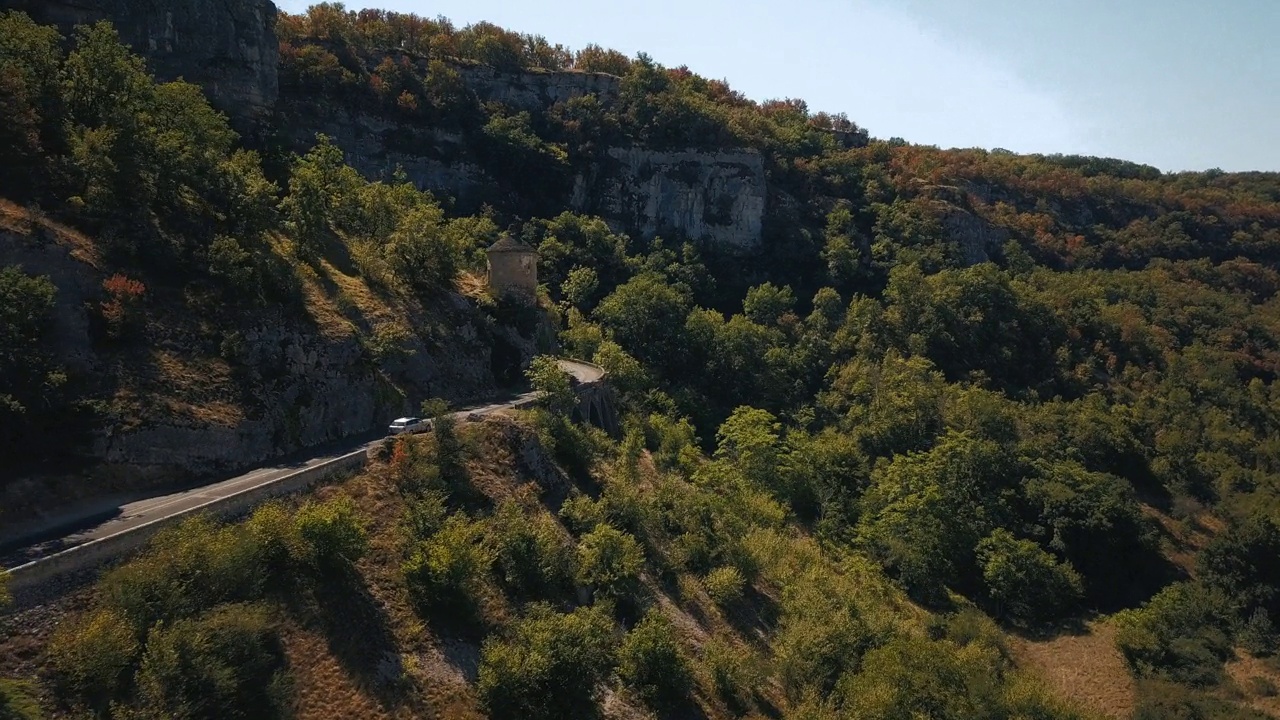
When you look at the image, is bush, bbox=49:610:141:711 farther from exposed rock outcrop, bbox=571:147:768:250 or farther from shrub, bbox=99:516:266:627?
exposed rock outcrop, bbox=571:147:768:250

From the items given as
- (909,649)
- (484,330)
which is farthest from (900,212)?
(909,649)

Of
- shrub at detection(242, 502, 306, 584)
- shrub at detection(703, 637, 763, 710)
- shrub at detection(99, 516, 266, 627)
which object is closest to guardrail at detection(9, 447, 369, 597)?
shrub at detection(99, 516, 266, 627)

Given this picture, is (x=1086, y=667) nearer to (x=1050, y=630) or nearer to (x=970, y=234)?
(x=1050, y=630)

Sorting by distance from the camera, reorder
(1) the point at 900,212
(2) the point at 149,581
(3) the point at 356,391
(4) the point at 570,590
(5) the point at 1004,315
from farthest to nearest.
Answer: (1) the point at 900,212, (5) the point at 1004,315, (3) the point at 356,391, (4) the point at 570,590, (2) the point at 149,581

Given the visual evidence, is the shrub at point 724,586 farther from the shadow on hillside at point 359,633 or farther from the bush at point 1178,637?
the bush at point 1178,637

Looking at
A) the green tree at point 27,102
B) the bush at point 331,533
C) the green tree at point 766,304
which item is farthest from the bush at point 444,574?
the green tree at point 766,304

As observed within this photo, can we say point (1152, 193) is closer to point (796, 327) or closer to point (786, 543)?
point (796, 327)

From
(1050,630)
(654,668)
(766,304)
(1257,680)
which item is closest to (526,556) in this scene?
(654,668)
